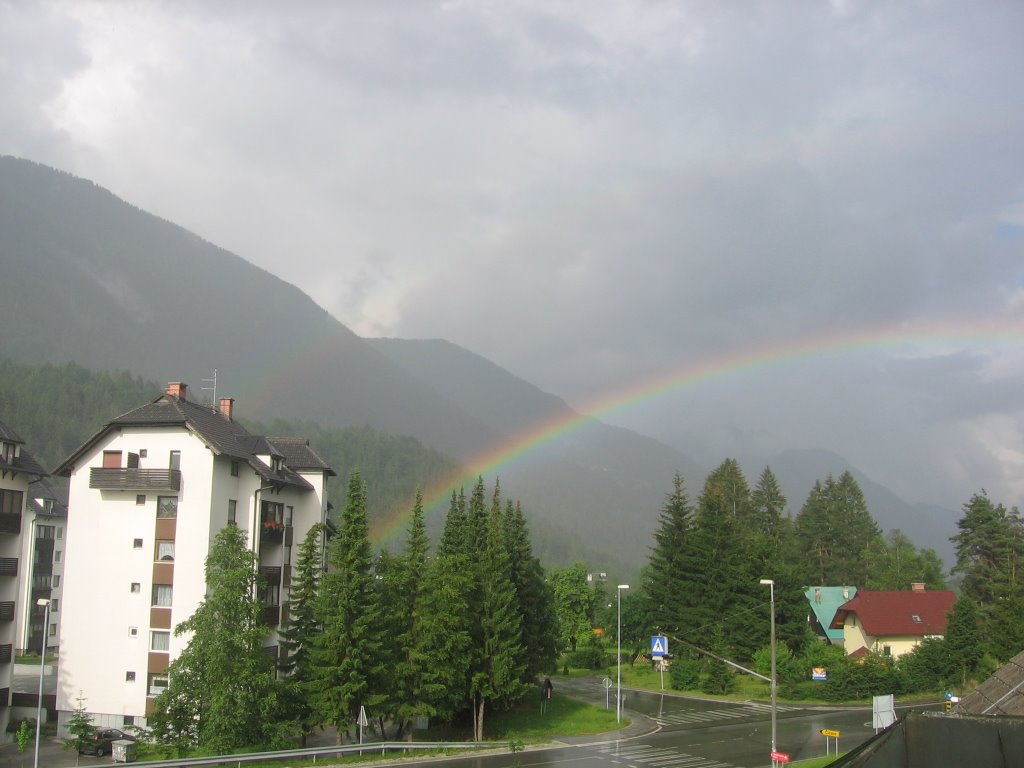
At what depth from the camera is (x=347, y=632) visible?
39500mm

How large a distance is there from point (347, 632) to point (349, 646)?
0.73 meters

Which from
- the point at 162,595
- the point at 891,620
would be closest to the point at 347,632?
the point at 162,595

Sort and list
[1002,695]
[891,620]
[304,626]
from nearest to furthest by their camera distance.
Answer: [1002,695]
[304,626]
[891,620]

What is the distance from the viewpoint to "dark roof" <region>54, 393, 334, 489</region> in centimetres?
4588

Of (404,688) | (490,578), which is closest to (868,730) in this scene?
(490,578)

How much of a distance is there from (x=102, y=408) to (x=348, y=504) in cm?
14900

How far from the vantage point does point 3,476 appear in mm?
45625

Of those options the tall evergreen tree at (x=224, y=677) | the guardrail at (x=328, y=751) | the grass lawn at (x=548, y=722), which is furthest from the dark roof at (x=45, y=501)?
the guardrail at (x=328, y=751)

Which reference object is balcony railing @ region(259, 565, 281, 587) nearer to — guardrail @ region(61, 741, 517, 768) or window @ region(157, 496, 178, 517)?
window @ region(157, 496, 178, 517)

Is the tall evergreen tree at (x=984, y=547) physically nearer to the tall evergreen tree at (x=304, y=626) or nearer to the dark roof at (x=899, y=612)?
the dark roof at (x=899, y=612)

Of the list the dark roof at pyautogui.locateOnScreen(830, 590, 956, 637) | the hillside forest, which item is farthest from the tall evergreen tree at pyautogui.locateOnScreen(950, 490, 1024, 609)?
the dark roof at pyautogui.locateOnScreen(830, 590, 956, 637)

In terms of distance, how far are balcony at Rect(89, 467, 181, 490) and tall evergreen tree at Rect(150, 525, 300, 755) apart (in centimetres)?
966

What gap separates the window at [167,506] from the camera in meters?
45.5

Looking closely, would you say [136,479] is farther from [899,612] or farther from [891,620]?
[899,612]
